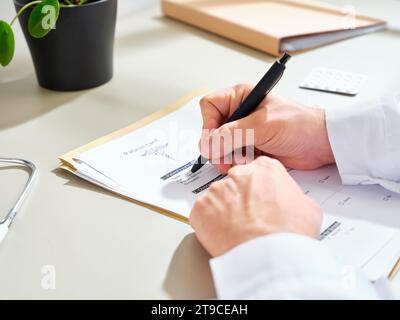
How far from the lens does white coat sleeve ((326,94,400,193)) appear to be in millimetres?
674

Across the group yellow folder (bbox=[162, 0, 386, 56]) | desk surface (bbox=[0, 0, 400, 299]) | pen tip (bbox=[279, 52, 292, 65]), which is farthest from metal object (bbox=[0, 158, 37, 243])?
yellow folder (bbox=[162, 0, 386, 56])

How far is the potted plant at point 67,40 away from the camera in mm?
804

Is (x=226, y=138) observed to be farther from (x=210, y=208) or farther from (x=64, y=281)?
(x=64, y=281)

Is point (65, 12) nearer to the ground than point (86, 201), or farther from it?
farther from it

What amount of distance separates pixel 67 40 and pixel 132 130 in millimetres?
198

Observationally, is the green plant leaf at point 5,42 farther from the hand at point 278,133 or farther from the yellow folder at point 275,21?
the yellow folder at point 275,21

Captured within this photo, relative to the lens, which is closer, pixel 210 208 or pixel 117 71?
pixel 210 208

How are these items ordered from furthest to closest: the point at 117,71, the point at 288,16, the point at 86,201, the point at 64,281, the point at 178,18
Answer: the point at 178,18
the point at 288,16
the point at 117,71
the point at 86,201
the point at 64,281

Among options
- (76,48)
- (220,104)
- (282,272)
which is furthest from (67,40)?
(282,272)

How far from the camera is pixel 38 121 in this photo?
854 millimetres

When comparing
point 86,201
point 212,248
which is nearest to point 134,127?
point 86,201

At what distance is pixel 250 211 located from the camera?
0.55 meters

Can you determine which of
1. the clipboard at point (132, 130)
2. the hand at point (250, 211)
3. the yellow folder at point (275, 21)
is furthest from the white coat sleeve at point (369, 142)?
the yellow folder at point (275, 21)

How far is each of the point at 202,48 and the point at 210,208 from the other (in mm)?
604
